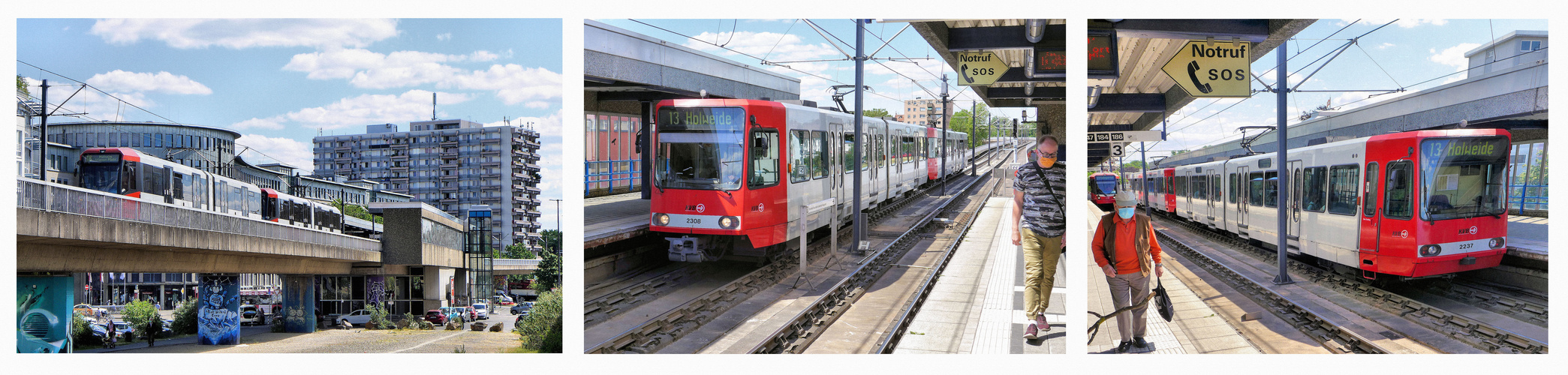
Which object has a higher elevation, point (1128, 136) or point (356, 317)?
point (1128, 136)

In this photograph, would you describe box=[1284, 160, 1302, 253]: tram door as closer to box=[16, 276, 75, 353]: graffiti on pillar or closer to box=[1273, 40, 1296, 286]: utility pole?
box=[1273, 40, 1296, 286]: utility pole

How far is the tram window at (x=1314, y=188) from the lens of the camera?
29.7 feet

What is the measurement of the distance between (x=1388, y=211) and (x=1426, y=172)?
0.47 metres

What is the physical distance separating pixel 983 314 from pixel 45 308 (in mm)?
16238

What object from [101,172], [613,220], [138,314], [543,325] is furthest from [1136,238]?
[138,314]

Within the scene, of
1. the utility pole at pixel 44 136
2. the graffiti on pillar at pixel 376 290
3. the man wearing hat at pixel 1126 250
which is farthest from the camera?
the graffiti on pillar at pixel 376 290

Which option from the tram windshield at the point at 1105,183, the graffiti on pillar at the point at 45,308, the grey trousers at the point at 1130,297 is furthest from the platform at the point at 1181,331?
the graffiti on pillar at the point at 45,308

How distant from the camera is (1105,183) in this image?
20828mm

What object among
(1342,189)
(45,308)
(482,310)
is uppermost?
(1342,189)

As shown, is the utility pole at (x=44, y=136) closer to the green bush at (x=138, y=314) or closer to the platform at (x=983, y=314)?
the green bush at (x=138, y=314)

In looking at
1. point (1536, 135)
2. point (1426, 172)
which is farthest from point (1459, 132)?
point (1536, 135)

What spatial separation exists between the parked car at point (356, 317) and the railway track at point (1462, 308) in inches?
1454

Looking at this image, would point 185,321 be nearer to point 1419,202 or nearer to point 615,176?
point 615,176
